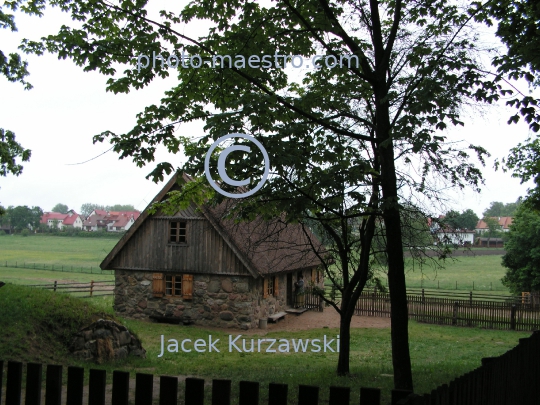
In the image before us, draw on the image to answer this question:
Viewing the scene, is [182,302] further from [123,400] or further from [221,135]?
[123,400]

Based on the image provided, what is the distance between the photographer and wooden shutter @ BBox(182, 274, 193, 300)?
2066 cm

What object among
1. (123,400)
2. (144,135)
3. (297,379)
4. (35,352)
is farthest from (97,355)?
(123,400)

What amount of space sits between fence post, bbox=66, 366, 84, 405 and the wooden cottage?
52.0 ft

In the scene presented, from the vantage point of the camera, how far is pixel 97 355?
1055 centimetres

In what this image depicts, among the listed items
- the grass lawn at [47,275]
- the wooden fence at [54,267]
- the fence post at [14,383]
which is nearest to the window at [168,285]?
the grass lawn at [47,275]

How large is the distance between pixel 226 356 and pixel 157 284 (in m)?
7.80

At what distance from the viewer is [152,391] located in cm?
274

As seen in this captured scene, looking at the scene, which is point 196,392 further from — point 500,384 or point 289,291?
point 289,291

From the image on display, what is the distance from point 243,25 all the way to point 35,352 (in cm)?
721

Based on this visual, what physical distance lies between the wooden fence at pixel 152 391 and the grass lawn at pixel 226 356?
3.73 meters

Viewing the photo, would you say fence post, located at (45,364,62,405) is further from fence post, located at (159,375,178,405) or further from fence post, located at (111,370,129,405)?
fence post, located at (159,375,178,405)

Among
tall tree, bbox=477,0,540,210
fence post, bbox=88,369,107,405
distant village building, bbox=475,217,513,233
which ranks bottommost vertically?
fence post, bbox=88,369,107,405

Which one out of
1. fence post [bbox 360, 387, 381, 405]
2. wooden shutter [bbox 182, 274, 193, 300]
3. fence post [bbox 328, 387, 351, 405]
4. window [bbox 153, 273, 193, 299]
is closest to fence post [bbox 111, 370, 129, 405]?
fence post [bbox 328, 387, 351, 405]

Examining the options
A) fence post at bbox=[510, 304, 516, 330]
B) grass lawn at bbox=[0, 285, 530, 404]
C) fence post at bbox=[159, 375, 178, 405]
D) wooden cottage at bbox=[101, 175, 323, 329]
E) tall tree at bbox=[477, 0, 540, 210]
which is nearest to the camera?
fence post at bbox=[159, 375, 178, 405]
